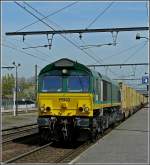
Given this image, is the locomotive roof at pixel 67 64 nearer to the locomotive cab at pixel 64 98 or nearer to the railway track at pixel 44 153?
the locomotive cab at pixel 64 98

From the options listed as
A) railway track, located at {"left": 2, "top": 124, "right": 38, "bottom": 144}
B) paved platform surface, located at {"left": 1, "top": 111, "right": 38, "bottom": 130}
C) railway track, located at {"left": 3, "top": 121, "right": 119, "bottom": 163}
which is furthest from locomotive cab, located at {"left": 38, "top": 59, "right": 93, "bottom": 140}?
paved platform surface, located at {"left": 1, "top": 111, "right": 38, "bottom": 130}

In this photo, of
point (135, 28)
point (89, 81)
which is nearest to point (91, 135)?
point (89, 81)

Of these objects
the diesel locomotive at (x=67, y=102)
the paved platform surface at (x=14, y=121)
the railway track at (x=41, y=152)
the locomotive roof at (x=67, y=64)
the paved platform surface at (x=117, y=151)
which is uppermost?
the locomotive roof at (x=67, y=64)

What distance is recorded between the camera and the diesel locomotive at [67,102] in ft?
59.0

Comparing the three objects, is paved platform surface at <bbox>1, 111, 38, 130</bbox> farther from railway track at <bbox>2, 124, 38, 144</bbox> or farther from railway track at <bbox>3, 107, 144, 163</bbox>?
railway track at <bbox>3, 107, 144, 163</bbox>

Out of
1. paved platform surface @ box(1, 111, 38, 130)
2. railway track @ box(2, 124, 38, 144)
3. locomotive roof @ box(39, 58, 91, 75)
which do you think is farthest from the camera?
paved platform surface @ box(1, 111, 38, 130)

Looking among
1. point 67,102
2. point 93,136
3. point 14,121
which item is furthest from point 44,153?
point 14,121

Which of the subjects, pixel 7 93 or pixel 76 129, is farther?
pixel 7 93

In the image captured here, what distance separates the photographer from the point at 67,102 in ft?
59.3

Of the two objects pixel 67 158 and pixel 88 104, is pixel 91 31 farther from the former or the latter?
pixel 67 158

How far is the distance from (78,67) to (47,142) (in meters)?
3.52

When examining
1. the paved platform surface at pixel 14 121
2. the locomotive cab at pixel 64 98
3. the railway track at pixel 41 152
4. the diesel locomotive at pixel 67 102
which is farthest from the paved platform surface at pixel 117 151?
the paved platform surface at pixel 14 121

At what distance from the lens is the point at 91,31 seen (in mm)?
24969

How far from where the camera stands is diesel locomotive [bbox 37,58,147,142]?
59.0 ft
